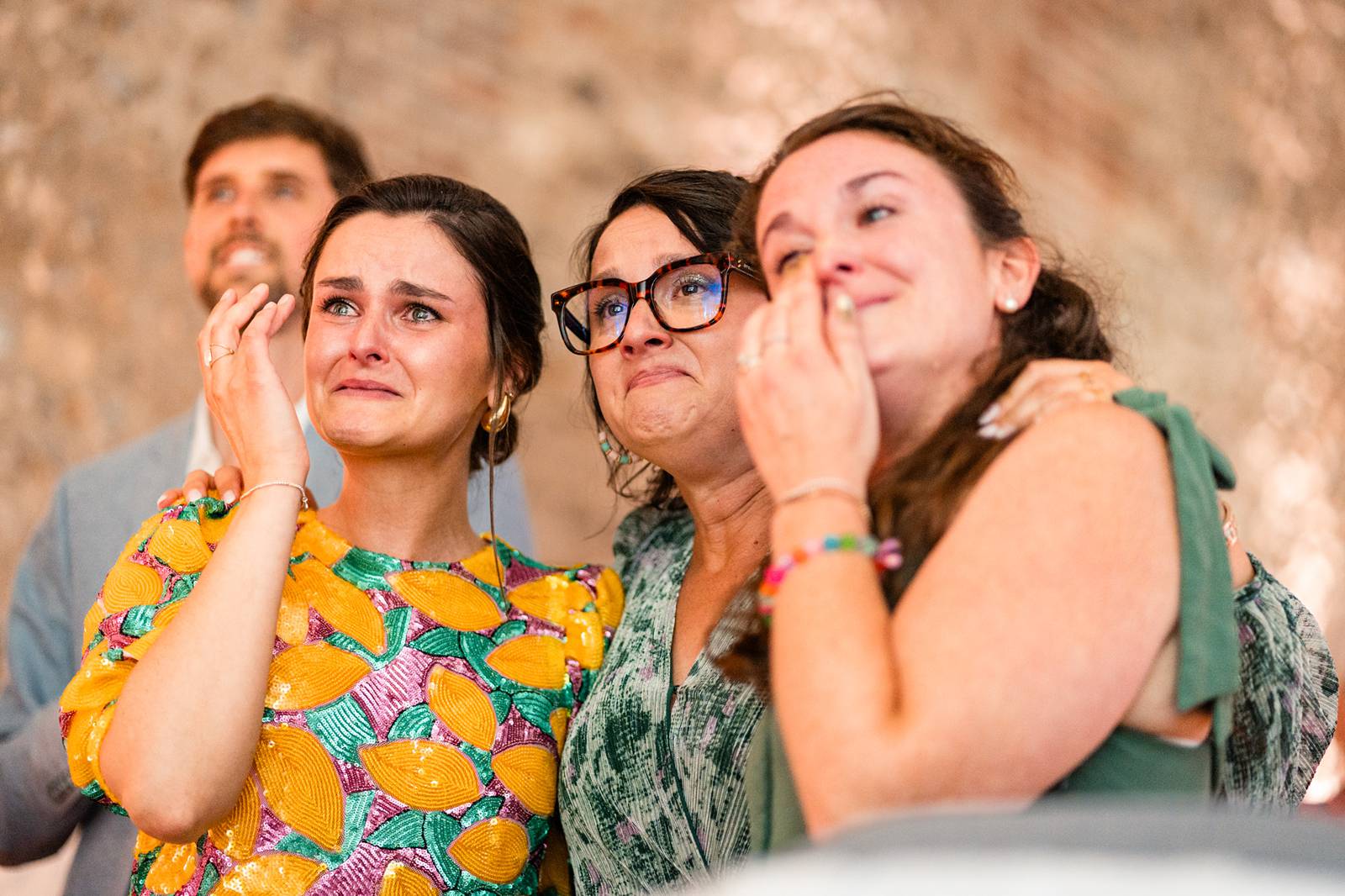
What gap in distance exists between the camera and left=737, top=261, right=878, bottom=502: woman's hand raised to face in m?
1.27

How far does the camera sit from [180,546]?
189 cm

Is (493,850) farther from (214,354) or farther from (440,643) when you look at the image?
(214,354)

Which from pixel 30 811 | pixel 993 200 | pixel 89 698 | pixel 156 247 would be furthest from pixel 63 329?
pixel 993 200

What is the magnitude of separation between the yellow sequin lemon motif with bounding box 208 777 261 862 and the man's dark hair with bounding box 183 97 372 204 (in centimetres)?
175

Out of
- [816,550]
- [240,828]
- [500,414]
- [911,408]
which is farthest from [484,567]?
[816,550]

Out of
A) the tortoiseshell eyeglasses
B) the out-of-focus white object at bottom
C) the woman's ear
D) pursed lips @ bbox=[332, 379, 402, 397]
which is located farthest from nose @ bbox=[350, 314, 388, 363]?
the out-of-focus white object at bottom

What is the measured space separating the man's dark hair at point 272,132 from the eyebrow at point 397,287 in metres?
1.16

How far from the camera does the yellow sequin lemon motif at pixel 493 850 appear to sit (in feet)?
6.01

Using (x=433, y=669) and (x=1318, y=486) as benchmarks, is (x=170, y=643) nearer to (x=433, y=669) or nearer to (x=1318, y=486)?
(x=433, y=669)

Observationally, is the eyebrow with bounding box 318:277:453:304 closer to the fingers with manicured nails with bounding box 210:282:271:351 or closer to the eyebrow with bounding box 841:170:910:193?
the fingers with manicured nails with bounding box 210:282:271:351

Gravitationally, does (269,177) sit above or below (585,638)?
above

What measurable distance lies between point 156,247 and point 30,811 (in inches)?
70.8

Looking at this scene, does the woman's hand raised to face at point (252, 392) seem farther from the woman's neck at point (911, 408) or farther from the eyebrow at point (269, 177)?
the eyebrow at point (269, 177)

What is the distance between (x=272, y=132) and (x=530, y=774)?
6.21ft
